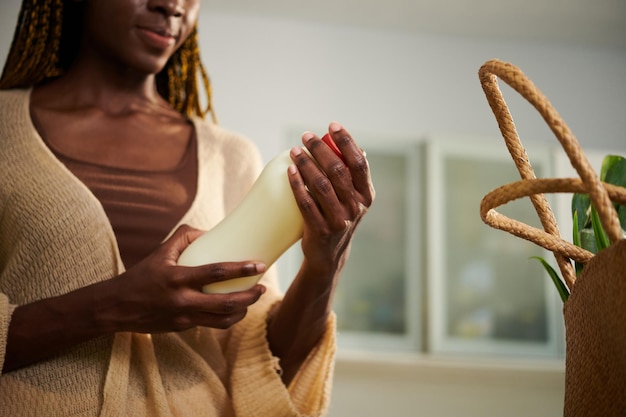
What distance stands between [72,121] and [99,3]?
0.15 m

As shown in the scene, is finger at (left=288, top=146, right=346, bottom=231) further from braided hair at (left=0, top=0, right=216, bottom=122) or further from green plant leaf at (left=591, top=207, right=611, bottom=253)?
braided hair at (left=0, top=0, right=216, bottom=122)

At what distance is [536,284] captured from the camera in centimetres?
240

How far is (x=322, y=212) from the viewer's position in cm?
54

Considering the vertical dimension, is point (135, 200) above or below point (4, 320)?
above

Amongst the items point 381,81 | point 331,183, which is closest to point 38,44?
point 331,183

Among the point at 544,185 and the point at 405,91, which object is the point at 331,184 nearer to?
the point at 544,185

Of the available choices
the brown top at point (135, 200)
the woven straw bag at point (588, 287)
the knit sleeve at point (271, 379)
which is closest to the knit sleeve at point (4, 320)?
the brown top at point (135, 200)

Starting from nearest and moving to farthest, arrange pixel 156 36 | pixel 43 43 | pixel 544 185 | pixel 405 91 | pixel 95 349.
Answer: pixel 544 185, pixel 95 349, pixel 156 36, pixel 43 43, pixel 405 91

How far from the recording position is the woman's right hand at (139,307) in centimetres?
54

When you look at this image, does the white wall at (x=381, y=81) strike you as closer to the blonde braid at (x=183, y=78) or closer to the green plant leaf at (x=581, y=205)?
the blonde braid at (x=183, y=78)

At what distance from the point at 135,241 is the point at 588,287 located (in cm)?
49

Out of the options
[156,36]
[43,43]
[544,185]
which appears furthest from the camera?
[43,43]

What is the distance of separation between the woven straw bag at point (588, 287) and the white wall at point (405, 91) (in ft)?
6.14

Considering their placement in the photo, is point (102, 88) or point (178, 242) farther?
point (102, 88)
